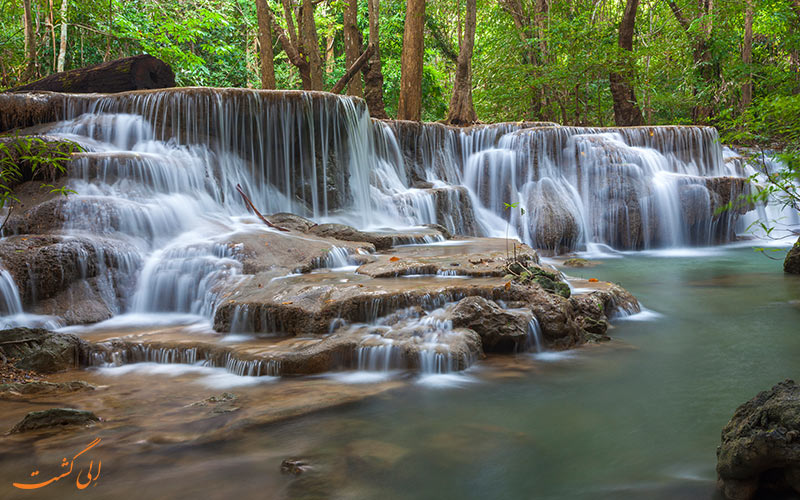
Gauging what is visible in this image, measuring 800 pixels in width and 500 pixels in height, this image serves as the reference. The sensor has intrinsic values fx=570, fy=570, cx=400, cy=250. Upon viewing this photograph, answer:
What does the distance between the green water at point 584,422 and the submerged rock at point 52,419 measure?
1210mm

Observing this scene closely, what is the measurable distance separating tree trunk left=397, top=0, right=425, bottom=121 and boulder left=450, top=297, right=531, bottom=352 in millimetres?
9650

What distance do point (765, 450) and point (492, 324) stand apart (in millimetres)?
2746

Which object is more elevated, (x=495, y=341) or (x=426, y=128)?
(x=426, y=128)

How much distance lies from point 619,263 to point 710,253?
2.67 meters

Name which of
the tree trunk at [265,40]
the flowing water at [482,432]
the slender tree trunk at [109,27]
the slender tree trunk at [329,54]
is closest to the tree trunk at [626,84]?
the tree trunk at [265,40]

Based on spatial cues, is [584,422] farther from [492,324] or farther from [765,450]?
[492,324]

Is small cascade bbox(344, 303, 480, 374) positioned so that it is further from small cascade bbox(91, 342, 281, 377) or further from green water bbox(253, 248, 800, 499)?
small cascade bbox(91, 342, 281, 377)

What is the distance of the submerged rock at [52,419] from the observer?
3.33 m

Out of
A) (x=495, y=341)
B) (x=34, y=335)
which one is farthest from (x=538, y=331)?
(x=34, y=335)

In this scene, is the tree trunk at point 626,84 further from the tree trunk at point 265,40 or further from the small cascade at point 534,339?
the small cascade at point 534,339

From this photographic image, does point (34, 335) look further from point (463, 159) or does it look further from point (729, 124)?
point (463, 159)

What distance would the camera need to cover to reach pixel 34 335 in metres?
4.79

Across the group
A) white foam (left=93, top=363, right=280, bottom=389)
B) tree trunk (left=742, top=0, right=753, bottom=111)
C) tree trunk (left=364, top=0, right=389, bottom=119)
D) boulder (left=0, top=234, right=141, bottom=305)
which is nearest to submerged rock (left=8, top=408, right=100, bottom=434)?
white foam (left=93, top=363, right=280, bottom=389)

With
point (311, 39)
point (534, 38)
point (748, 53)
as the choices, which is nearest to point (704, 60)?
point (748, 53)
